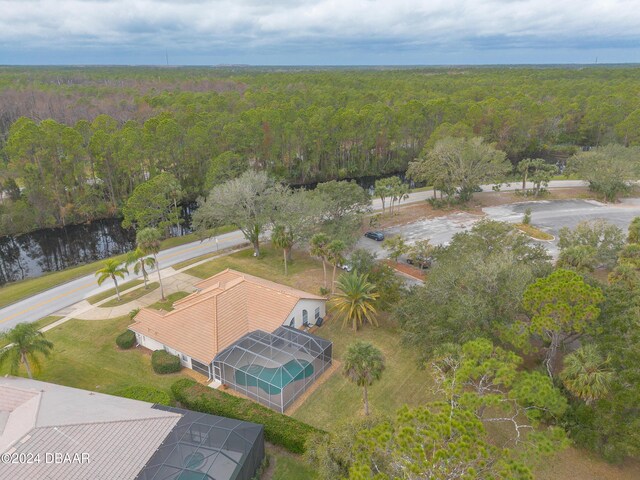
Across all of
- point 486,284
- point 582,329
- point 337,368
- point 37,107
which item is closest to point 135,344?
point 337,368

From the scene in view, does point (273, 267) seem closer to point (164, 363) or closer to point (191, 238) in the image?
point (191, 238)

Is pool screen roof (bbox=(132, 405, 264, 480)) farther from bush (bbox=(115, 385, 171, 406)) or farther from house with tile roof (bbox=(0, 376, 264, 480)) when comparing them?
bush (bbox=(115, 385, 171, 406))

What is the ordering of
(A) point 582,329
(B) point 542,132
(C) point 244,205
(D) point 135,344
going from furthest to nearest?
1. (B) point 542,132
2. (C) point 244,205
3. (D) point 135,344
4. (A) point 582,329

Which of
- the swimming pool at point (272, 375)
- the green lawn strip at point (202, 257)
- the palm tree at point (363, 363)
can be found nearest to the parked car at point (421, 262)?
the swimming pool at point (272, 375)

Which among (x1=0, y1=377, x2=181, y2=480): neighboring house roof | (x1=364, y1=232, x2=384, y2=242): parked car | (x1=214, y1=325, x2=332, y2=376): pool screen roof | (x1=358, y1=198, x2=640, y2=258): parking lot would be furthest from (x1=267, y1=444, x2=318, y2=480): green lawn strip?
(x1=364, y1=232, x2=384, y2=242): parked car

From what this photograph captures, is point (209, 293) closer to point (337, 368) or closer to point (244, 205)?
point (337, 368)

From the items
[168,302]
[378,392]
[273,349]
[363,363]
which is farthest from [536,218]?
[168,302]
